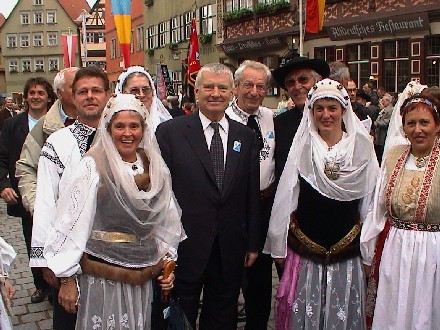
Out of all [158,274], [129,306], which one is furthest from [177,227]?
[129,306]

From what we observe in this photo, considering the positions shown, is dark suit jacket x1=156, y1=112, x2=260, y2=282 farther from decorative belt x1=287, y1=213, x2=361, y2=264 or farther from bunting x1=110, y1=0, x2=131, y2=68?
bunting x1=110, y1=0, x2=131, y2=68

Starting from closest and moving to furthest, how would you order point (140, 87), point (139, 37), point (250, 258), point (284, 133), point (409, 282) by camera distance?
point (409, 282) < point (250, 258) < point (284, 133) < point (140, 87) < point (139, 37)

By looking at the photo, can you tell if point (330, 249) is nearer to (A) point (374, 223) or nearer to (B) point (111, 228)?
(A) point (374, 223)

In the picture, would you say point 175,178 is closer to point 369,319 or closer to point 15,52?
point 369,319

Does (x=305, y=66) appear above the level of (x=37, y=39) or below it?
below

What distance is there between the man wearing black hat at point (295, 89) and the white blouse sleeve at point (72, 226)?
1.62 metres

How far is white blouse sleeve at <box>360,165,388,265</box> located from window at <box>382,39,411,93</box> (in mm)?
12876

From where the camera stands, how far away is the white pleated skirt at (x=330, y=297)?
3.48 metres

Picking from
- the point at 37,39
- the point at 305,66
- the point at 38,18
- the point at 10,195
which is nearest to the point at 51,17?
the point at 38,18

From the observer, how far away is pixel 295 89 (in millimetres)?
4199

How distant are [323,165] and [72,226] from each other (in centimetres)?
155

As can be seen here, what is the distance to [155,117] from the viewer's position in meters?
4.49

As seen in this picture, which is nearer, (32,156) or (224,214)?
(224,214)

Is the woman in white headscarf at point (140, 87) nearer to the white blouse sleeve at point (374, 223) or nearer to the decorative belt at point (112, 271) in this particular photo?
the decorative belt at point (112, 271)
